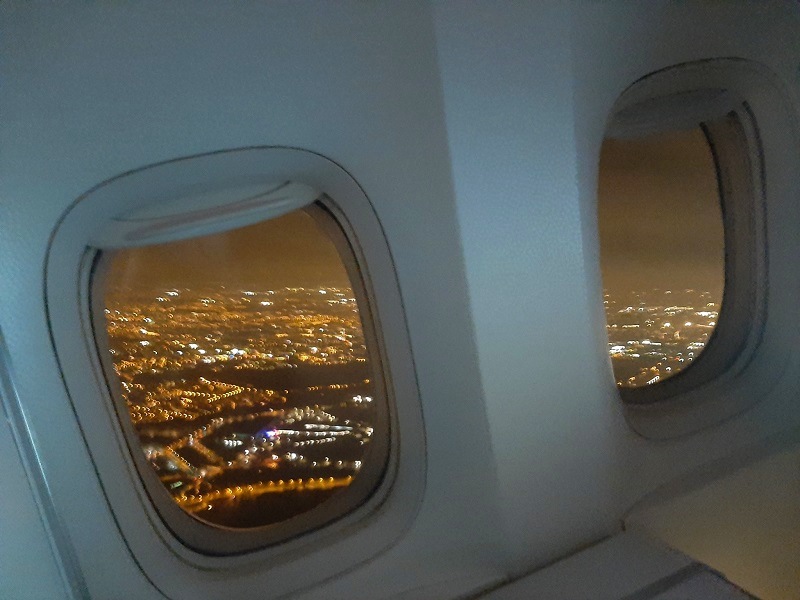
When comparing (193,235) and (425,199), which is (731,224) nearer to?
(425,199)

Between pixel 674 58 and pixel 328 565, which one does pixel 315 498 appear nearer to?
pixel 328 565

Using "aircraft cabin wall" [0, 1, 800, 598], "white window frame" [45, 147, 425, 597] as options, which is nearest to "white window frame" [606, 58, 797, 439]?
"aircraft cabin wall" [0, 1, 800, 598]

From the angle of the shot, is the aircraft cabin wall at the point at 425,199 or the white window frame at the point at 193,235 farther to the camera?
the white window frame at the point at 193,235

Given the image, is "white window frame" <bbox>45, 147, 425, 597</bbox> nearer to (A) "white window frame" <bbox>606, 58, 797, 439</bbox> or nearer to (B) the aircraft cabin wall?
(B) the aircraft cabin wall

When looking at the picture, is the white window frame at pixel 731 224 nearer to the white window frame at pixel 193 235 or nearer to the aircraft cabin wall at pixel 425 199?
the aircraft cabin wall at pixel 425 199

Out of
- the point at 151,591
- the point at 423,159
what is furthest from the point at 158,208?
the point at 151,591

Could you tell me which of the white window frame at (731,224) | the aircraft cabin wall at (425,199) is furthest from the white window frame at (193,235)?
the white window frame at (731,224)

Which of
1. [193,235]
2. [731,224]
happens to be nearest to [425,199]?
[193,235]
